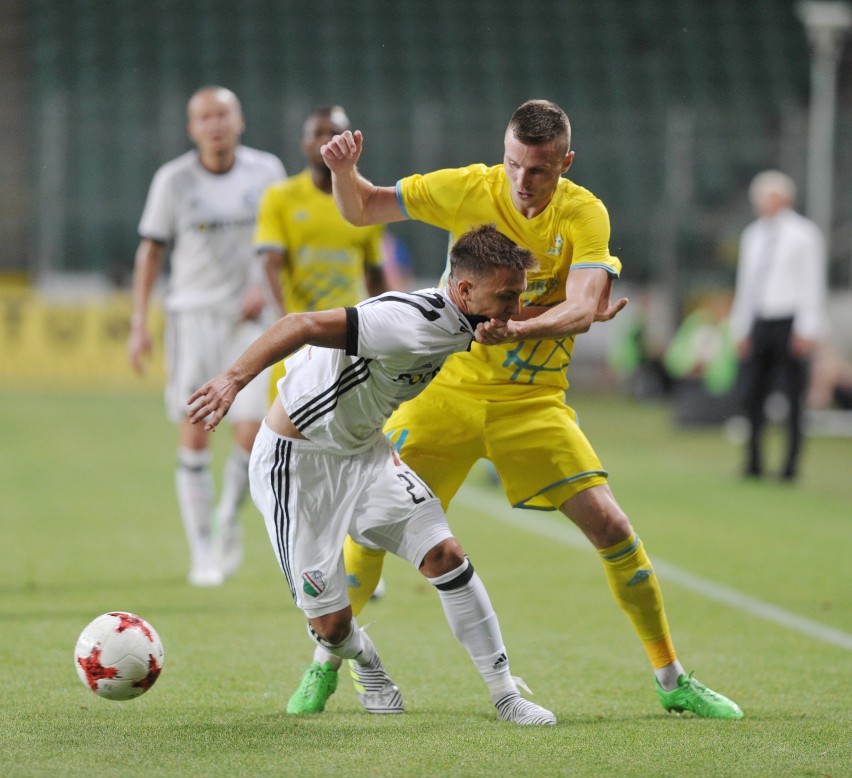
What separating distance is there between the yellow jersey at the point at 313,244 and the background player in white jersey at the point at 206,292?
33 centimetres

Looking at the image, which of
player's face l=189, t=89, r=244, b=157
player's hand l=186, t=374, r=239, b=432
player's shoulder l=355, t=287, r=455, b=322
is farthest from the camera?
player's face l=189, t=89, r=244, b=157

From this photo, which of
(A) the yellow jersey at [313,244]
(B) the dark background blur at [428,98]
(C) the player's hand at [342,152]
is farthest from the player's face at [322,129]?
(B) the dark background blur at [428,98]

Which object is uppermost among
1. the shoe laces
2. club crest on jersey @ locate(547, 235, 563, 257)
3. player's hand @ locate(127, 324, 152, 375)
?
club crest on jersey @ locate(547, 235, 563, 257)

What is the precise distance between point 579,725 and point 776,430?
12.9 m

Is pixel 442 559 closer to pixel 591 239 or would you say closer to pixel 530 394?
pixel 530 394

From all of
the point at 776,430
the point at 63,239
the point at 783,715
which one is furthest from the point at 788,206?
the point at 63,239

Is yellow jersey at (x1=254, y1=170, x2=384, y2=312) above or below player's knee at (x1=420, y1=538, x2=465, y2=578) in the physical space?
above

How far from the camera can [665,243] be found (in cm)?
2362

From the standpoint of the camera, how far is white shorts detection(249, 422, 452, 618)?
171 inches

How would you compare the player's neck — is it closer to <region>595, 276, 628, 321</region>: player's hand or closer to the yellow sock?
the yellow sock

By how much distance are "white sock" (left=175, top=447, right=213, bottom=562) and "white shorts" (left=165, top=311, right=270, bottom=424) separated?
25cm

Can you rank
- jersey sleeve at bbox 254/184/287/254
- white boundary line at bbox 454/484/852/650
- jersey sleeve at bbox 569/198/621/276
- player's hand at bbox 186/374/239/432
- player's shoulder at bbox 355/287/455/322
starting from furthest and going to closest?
jersey sleeve at bbox 254/184/287/254, white boundary line at bbox 454/484/852/650, jersey sleeve at bbox 569/198/621/276, player's shoulder at bbox 355/287/455/322, player's hand at bbox 186/374/239/432

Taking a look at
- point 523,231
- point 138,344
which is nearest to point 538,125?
point 523,231

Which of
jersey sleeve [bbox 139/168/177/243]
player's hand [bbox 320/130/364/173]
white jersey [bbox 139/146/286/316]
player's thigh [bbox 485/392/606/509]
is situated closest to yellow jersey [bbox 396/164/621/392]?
player's thigh [bbox 485/392/606/509]
